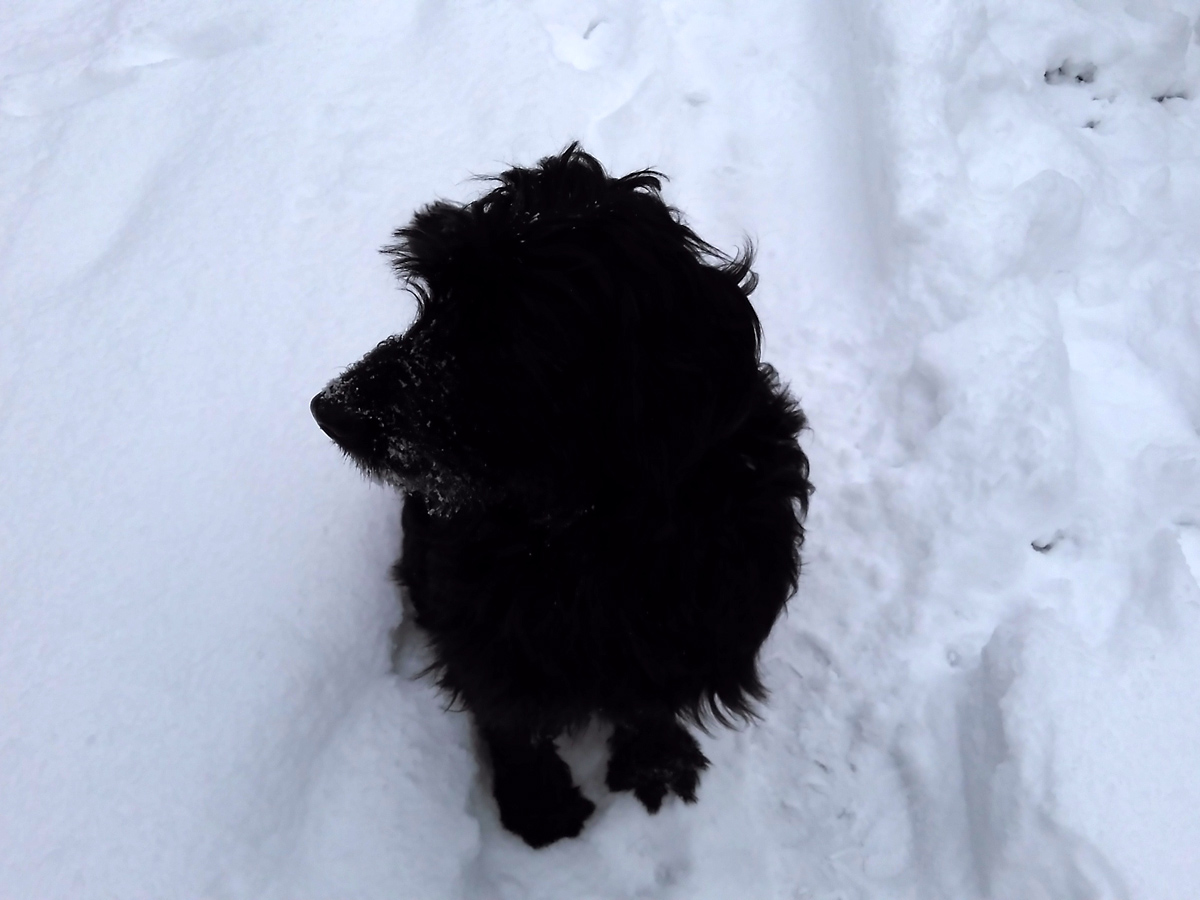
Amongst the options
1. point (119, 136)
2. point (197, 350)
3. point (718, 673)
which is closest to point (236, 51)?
point (119, 136)

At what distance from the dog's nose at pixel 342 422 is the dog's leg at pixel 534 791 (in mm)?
1004

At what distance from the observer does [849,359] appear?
295 centimetres

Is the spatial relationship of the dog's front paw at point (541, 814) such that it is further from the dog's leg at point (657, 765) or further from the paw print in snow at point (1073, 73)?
the paw print in snow at point (1073, 73)

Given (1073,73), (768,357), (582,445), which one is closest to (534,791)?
(582,445)

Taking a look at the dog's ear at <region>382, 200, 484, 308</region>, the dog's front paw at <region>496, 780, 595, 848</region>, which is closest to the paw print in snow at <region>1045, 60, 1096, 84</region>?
the dog's ear at <region>382, 200, 484, 308</region>

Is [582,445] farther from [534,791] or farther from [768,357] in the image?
[768,357]

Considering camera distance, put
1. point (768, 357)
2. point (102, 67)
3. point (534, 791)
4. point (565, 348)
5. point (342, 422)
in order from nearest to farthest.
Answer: point (565, 348) < point (342, 422) < point (534, 791) < point (768, 357) < point (102, 67)

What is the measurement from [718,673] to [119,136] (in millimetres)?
3023

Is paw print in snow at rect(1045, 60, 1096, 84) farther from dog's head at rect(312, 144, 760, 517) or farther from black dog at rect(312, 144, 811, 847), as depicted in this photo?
dog's head at rect(312, 144, 760, 517)

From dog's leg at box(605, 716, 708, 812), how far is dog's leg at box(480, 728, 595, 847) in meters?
0.18

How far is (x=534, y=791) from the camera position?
233 cm

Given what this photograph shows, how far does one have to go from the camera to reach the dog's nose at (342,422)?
1690 millimetres

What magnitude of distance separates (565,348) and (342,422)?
0.54 m

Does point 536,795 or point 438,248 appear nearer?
point 438,248
